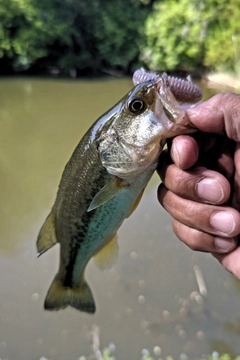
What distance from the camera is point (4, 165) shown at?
8.17 meters

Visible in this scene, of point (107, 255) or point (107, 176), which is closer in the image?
point (107, 176)

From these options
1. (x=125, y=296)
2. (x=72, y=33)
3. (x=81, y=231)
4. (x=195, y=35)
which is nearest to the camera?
(x=81, y=231)

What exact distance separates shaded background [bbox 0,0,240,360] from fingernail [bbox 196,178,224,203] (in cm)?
250

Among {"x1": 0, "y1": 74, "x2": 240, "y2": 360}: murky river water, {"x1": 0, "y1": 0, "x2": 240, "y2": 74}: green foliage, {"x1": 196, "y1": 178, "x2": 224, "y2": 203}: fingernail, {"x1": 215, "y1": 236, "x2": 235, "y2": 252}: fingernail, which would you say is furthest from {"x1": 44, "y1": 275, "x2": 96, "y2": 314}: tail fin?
{"x1": 0, "y1": 0, "x2": 240, "y2": 74}: green foliage

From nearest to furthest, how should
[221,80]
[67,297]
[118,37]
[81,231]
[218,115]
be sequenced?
[218,115] → [81,231] → [67,297] → [221,80] → [118,37]

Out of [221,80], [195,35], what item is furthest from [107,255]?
[195,35]

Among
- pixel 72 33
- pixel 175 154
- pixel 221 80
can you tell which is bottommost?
pixel 72 33

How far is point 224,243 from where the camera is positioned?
6.32 feet

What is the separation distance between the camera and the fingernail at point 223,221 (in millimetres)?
1799

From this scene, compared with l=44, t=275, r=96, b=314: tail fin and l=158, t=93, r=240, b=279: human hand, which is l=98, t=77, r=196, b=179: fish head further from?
l=44, t=275, r=96, b=314: tail fin

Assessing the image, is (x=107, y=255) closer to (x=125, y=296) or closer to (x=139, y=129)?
(x=139, y=129)

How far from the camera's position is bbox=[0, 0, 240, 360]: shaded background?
155 inches

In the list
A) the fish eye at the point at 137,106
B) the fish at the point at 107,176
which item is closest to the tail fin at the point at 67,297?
the fish at the point at 107,176

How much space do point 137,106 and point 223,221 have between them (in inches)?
26.2
